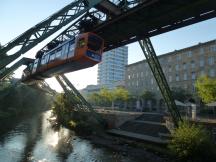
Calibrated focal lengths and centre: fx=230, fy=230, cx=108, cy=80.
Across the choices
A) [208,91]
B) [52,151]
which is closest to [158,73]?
[52,151]

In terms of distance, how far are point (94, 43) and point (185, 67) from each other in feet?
170

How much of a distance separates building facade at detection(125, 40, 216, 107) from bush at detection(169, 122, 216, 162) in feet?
143

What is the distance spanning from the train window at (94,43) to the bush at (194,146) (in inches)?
377

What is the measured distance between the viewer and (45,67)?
25.5 m

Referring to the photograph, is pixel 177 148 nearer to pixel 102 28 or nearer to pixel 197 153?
pixel 197 153

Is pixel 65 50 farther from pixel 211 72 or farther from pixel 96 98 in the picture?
pixel 96 98

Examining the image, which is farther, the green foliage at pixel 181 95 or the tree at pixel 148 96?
the tree at pixel 148 96

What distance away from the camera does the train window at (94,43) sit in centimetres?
1780

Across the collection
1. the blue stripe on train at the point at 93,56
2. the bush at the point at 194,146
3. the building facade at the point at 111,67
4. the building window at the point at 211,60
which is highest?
the building facade at the point at 111,67

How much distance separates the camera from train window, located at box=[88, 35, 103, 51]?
58.4 ft

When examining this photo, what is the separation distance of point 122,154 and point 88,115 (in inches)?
664

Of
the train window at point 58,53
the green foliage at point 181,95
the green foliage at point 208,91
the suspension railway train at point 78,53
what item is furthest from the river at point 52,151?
the green foliage at point 181,95

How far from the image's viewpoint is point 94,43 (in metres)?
18.0

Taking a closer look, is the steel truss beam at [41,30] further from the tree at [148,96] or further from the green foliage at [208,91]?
the tree at [148,96]
